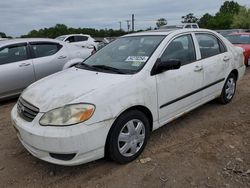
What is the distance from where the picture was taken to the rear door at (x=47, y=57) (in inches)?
254

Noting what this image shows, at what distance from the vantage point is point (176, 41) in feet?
13.5

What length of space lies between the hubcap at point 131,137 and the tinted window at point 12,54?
13.0ft

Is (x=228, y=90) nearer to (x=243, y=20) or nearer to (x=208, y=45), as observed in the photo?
(x=208, y=45)

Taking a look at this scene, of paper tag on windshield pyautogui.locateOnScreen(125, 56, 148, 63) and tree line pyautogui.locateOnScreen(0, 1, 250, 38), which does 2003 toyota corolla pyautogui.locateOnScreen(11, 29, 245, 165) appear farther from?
tree line pyautogui.locateOnScreen(0, 1, 250, 38)

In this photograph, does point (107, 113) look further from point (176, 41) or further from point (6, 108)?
point (6, 108)

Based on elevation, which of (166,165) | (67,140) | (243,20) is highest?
(243,20)

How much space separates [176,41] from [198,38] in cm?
66

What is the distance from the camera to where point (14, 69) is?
605 cm

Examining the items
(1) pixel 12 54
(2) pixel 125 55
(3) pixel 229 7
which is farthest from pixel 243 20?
(2) pixel 125 55

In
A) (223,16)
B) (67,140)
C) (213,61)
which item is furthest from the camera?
(223,16)

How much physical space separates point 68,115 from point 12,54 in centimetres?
397

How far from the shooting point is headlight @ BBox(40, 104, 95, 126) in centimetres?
286

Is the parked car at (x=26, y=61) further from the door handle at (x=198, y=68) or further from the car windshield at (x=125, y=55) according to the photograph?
the door handle at (x=198, y=68)

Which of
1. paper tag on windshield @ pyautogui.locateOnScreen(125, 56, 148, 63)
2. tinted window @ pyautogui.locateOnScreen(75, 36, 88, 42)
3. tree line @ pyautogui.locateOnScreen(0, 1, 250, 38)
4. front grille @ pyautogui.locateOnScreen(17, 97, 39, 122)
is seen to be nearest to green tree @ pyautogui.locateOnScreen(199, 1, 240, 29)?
tree line @ pyautogui.locateOnScreen(0, 1, 250, 38)
